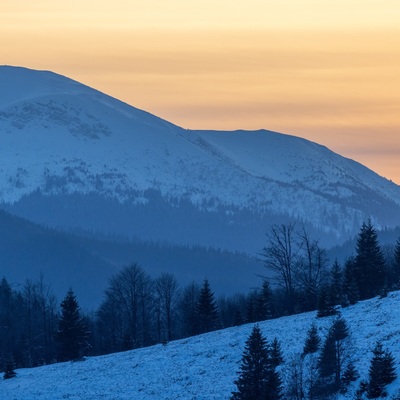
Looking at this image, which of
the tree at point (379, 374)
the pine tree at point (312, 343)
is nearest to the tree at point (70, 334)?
the pine tree at point (312, 343)

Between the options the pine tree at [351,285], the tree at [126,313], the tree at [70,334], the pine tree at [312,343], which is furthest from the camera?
the tree at [126,313]

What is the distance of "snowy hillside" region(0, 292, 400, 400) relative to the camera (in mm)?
84938

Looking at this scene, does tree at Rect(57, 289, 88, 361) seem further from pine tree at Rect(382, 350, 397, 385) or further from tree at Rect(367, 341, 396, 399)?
pine tree at Rect(382, 350, 397, 385)

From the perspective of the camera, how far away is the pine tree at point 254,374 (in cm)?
7581

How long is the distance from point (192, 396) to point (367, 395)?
533 inches

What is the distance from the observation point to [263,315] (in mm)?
110938

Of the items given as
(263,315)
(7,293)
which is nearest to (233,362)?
(263,315)

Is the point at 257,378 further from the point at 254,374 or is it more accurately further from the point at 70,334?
the point at 70,334

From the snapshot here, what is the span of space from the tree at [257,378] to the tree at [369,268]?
34.0 meters

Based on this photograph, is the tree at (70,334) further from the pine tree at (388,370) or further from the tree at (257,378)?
the pine tree at (388,370)

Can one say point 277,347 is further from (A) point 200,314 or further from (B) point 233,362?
(A) point 200,314

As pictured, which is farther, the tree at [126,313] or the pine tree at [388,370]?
the tree at [126,313]

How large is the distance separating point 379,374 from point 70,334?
52.8m

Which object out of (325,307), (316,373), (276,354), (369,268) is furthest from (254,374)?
(369,268)
